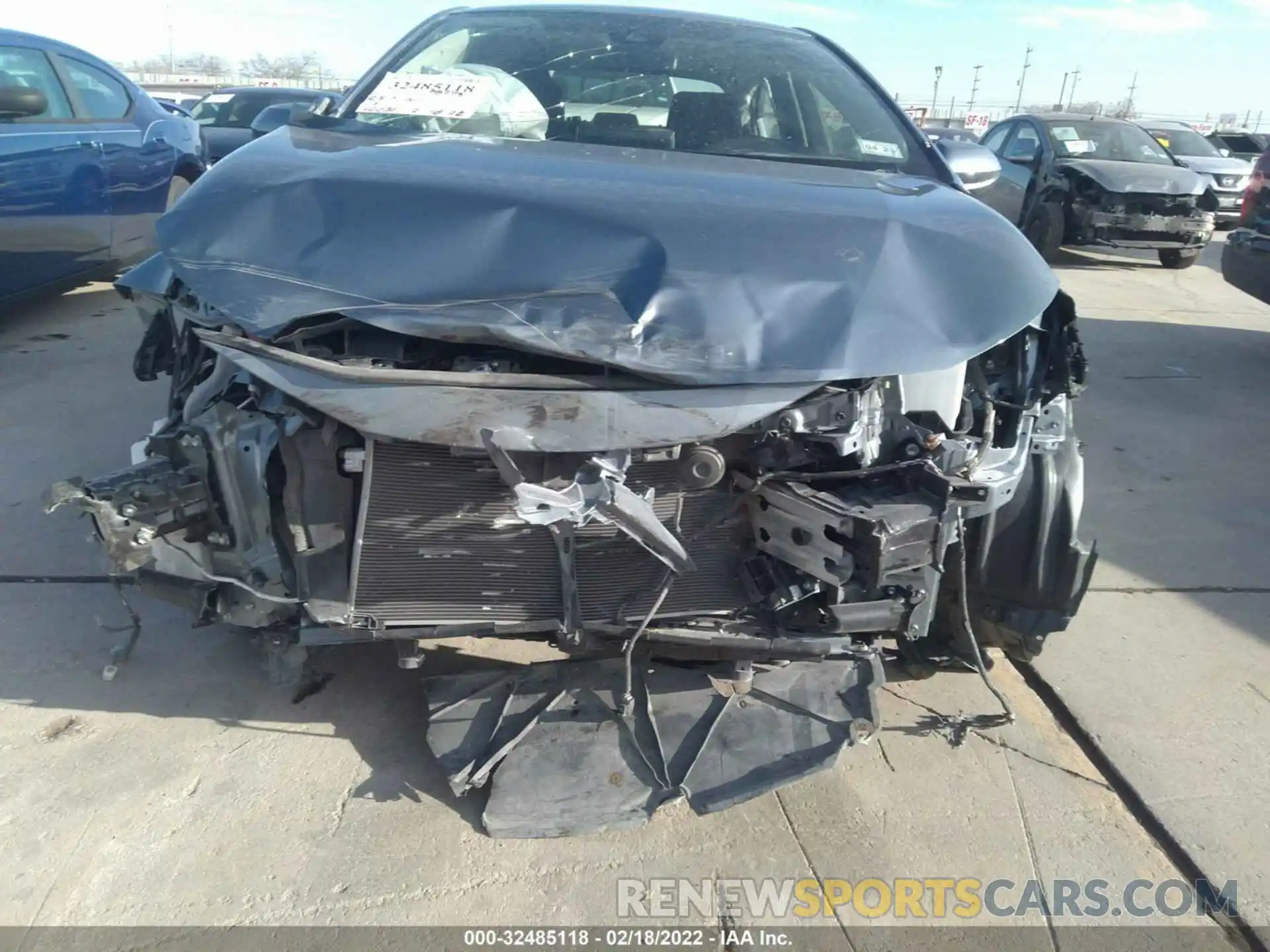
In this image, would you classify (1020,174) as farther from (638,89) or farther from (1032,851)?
(1032,851)

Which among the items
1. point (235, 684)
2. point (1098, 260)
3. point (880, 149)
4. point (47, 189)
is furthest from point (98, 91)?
point (1098, 260)

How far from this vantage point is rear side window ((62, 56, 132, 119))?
5512mm

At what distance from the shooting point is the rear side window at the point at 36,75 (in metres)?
5.02

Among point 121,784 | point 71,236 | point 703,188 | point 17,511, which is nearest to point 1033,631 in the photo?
point 703,188

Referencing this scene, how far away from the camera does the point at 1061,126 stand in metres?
10.2

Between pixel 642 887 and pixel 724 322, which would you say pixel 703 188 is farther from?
pixel 642 887

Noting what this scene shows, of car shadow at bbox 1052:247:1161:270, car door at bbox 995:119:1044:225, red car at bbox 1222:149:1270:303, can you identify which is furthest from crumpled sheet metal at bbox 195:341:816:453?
car shadow at bbox 1052:247:1161:270

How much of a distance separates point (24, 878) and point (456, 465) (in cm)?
123

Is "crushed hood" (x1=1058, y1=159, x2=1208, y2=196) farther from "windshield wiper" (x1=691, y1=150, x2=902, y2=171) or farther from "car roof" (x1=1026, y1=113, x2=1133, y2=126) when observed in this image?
"windshield wiper" (x1=691, y1=150, x2=902, y2=171)

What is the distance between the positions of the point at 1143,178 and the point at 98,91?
905 centimetres

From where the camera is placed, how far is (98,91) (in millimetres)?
5707

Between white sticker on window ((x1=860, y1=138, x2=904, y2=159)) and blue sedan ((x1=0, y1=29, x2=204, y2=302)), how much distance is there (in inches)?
157

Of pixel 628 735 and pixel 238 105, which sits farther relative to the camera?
pixel 238 105

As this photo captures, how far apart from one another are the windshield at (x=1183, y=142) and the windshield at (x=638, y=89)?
13.2 meters
